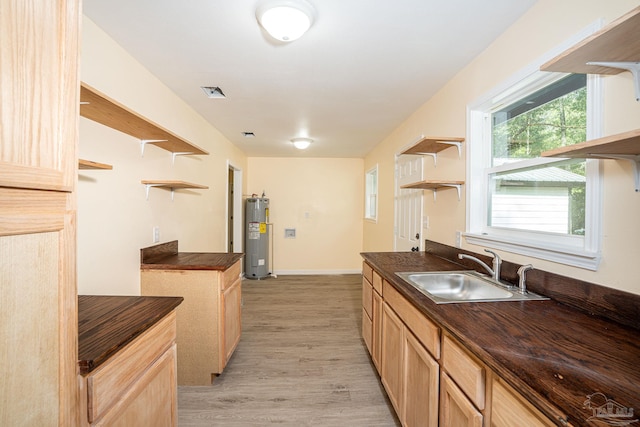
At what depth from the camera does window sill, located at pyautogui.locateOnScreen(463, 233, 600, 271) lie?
1.13 metres

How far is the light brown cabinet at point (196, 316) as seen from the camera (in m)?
2.01

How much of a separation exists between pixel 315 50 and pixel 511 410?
203 centimetres

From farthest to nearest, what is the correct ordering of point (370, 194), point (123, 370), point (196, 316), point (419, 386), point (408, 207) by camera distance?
point (370, 194) → point (408, 207) → point (196, 316) → point (419, 386) → point (123, 370)

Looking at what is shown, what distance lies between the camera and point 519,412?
2.38 feet

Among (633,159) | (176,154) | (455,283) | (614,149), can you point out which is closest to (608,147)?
(614,149)

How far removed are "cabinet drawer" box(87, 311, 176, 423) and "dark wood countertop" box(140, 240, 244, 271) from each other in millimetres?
824

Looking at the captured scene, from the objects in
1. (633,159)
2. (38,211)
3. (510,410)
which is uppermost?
(633,159)

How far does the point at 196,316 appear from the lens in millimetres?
2008

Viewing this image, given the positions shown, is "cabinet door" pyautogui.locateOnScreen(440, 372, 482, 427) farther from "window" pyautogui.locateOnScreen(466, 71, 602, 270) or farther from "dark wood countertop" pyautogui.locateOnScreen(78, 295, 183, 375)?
"dark wood countertop" pyautogui.locateOnScreen(78, 295, 183, 375)

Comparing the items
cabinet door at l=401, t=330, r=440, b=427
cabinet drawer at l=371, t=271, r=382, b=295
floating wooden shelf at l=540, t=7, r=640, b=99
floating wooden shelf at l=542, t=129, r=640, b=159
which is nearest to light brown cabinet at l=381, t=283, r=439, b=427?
cabinet door at l=401, t=330, r=440, b=427

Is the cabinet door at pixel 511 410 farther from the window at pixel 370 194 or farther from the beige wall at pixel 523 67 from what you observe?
the window at pixel 370 194

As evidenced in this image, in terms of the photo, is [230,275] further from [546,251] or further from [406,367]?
[546,251]

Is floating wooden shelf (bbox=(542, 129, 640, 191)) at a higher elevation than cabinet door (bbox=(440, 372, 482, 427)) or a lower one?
higher

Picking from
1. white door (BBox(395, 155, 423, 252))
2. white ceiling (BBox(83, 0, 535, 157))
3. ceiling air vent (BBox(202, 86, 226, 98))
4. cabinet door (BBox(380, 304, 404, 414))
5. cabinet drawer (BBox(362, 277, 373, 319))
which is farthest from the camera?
white door (BBox(395, 155, 423, 252))
